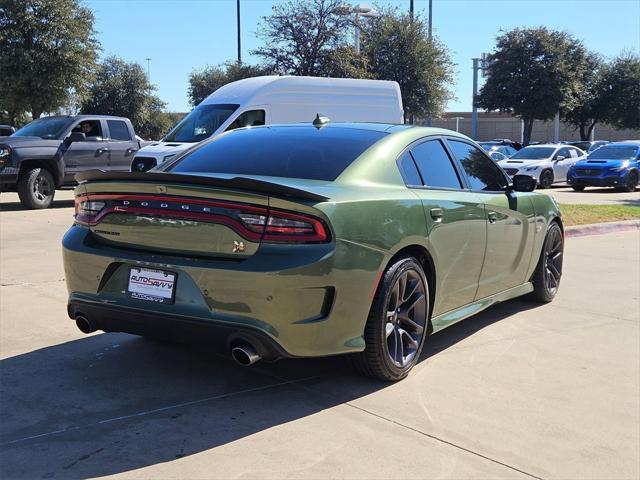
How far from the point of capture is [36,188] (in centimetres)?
1380

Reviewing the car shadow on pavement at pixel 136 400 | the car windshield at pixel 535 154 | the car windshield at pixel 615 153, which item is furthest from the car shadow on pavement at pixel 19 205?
the car windshield at pixel 615 153

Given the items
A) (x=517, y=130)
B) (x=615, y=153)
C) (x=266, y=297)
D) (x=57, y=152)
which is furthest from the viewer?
(x=517, y=130)

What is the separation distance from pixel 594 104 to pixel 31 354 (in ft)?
153

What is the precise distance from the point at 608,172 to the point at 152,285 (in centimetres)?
2124

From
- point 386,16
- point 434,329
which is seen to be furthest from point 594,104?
point 434,329

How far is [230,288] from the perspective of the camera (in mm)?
3637

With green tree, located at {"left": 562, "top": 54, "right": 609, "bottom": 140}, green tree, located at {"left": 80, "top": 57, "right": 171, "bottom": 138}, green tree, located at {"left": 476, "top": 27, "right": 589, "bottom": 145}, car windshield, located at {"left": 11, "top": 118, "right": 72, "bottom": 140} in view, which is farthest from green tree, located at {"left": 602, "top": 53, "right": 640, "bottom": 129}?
car windshield, located at {"left": 11, "top": 118, "right": 72, "bottom": 140}

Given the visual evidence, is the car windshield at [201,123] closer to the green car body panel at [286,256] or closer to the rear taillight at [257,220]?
the green car body panel at [286,256]

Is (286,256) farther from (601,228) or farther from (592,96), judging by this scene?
(592,96)

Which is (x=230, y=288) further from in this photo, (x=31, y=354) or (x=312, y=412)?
(x=31, y=354)

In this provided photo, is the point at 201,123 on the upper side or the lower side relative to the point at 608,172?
upper

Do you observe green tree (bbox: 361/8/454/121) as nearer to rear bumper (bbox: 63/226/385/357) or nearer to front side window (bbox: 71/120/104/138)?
front side window (bbox: 71/120/104/138)

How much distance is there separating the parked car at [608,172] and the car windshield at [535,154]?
113 centimetres

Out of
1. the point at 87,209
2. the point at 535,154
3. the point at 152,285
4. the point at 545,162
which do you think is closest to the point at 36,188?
the point at 87,209
